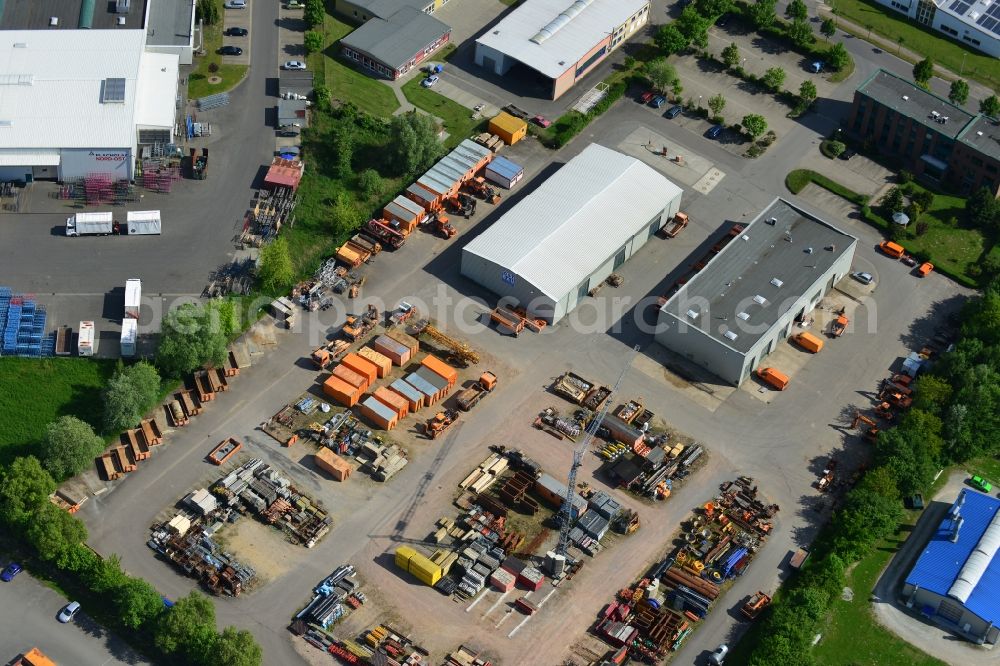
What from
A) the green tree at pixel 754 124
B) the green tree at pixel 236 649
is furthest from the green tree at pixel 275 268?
the green tree at pixel 754 124

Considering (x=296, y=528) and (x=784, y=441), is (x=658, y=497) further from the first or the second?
(x=296, y=528)

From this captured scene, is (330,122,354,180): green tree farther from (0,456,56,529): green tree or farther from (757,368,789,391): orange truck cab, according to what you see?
(757,368,789,391): orange truck cab

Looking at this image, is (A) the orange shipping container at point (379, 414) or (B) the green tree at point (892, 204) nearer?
(A) the orange shipping container at point (379, 414)

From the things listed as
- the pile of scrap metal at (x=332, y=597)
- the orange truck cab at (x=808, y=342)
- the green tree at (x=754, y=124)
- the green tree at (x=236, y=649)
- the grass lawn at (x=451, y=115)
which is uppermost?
the green tree at (x=754, y=124)

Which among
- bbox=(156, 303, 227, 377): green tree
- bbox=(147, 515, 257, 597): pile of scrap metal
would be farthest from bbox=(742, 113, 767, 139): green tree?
bbox=(147, 515, 257, 597): pile of scrap metal

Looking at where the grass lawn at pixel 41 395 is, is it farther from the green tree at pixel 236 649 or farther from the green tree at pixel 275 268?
the green tree at pixel 236 649

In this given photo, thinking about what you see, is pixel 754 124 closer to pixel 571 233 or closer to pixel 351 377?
pixel 571 233
